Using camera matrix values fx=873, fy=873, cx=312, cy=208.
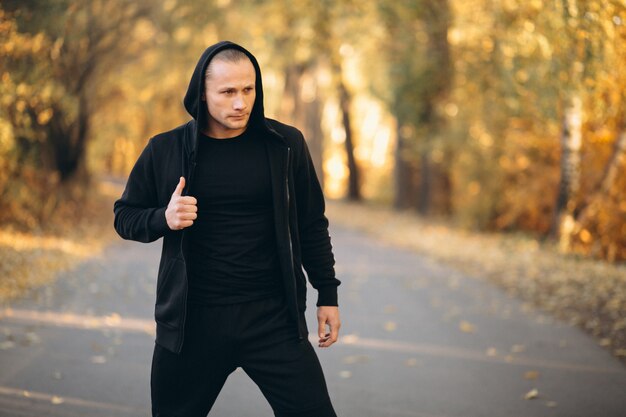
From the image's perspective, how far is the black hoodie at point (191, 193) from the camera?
144 inches

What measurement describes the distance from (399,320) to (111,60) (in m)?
12.4

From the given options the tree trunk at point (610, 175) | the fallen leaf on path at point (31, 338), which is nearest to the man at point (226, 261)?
the fallen leaf on path at point (31, 338)

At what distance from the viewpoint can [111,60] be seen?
19656mm

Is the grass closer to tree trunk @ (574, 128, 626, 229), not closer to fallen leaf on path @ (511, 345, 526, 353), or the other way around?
fallen leaf on path @ (511, 345, 526, 353)

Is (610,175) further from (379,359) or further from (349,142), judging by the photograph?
(349,142)

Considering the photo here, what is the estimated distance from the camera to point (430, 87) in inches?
A: 891

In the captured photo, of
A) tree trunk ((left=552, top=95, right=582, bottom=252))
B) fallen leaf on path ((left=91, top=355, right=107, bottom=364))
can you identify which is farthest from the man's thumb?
tree trunk ((left=552, top=95, right=582, bottom=252))

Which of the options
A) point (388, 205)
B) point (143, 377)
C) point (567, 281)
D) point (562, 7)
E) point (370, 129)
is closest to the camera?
point (143, 377)

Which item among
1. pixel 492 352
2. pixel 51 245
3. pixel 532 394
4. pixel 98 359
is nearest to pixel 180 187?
pixel 532 394

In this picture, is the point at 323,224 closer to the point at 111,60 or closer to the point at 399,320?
the point at 399,320

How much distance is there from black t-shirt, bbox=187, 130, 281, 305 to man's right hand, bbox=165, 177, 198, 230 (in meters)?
0.17

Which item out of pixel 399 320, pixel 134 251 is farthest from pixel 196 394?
pixel 134 251

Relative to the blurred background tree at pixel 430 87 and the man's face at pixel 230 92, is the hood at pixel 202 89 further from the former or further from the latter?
the blurred background tree at pixel 430 87

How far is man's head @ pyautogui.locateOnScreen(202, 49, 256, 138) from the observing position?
143 inches
